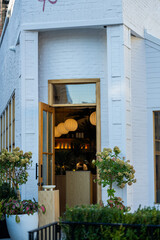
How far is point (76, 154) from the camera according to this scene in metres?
14.5

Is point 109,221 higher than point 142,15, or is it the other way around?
point 142,15

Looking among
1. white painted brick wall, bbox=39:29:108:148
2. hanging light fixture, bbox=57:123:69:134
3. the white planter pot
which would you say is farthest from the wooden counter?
the white planter pot

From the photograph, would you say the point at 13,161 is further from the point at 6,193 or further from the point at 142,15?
the point at 142,15

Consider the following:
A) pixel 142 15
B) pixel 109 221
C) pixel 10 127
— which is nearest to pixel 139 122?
pixel 142 15

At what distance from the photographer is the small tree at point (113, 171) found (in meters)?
8.14

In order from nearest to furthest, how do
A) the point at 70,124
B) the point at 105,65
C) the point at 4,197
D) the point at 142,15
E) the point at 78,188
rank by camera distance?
the point at 4,197 < the point at 105,65 < the point at 142,15 < the point at 78,188 < the point at 70,124

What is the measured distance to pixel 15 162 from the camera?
8.20 metres

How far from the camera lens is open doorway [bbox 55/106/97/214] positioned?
426 inches

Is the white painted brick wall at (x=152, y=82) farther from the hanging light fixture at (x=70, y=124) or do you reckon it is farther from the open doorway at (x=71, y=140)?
the hanging light fixture at (x=70, y=124)

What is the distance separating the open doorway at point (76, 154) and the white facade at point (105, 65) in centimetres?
187

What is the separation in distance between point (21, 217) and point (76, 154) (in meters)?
6.81

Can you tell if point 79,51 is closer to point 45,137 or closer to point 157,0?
point 45,137

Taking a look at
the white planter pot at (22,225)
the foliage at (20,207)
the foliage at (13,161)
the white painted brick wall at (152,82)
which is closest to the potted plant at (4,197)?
the foliage at (20,207)

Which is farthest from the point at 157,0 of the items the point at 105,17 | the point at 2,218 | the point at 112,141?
the point at 2,218
